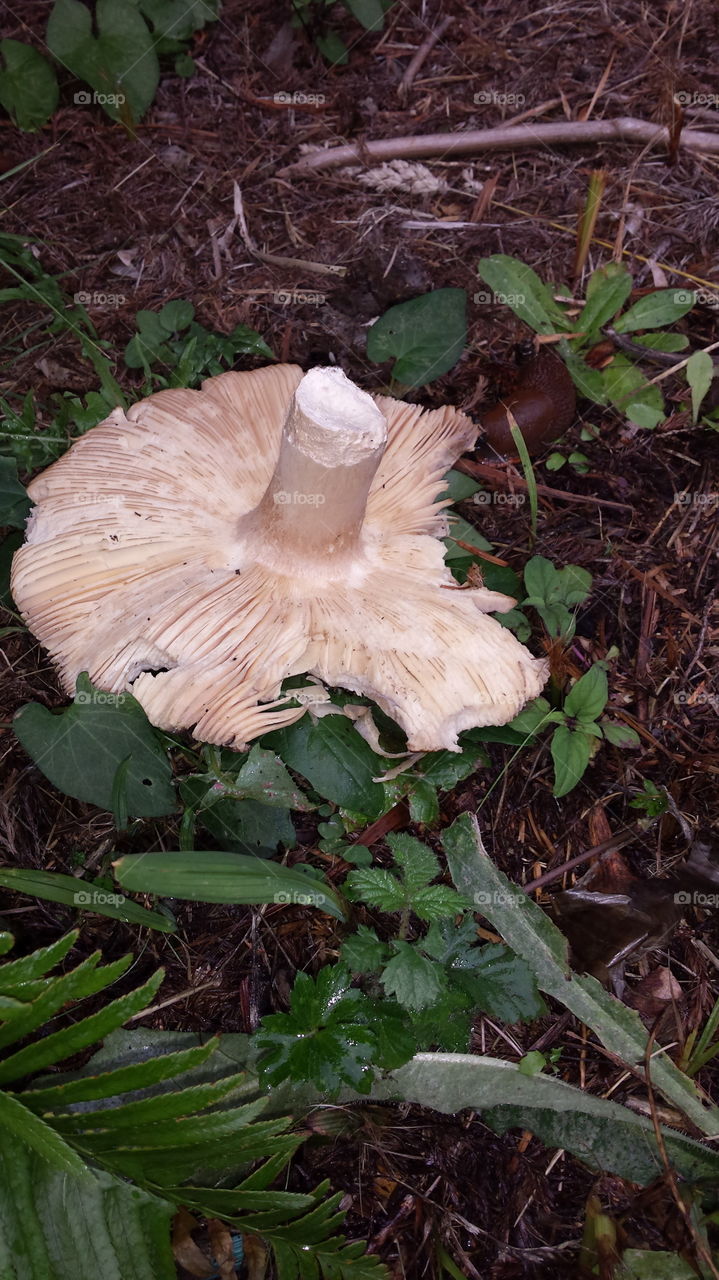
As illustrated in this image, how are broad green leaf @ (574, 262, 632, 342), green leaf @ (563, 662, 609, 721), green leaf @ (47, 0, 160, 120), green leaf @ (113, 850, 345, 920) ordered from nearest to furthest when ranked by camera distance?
green leaf @ (113, 850, 345, 920) < green leaf @ (563, 662, 609, 721) < broad green leaf @ (574, 262, 632, 342) < green leaf @ (47, 0, 160, 120)

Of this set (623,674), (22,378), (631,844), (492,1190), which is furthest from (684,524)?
(22,378)

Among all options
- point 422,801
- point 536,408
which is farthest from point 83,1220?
point 536,408

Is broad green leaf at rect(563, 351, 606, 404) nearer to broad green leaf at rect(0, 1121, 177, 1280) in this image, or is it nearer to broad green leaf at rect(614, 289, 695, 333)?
broad green leaf at rect(614, 289, 695, 333)

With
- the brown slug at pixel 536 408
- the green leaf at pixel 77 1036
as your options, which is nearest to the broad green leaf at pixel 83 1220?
the green leaf at pixel 77 1036

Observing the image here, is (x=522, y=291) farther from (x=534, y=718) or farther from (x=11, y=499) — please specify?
(x=11, y=499)

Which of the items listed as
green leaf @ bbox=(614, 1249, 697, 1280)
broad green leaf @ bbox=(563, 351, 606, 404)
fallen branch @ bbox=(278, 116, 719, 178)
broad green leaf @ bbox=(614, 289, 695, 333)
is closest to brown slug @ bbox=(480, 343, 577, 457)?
broad green leaf @ bbox=(563, 351, 606, 404)

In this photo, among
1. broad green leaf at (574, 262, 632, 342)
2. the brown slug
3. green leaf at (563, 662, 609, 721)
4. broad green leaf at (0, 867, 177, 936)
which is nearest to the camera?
→ broad green leaf at (0, 867, 177, 936)
